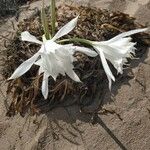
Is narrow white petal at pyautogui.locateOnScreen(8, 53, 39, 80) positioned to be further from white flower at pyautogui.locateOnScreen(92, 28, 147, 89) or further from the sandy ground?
the sandy ground

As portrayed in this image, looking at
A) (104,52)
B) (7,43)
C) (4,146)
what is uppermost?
(104,52)

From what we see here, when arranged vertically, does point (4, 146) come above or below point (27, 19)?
below

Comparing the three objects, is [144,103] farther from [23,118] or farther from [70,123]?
[23,118]

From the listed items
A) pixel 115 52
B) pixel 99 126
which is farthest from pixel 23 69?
pixel 99 126

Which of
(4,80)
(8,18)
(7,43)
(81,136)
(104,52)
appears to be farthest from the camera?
(8,18)

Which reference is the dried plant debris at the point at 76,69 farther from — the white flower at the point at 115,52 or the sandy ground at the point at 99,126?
the white flower at the point at 115,52

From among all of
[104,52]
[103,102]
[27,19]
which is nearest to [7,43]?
[27,19]
